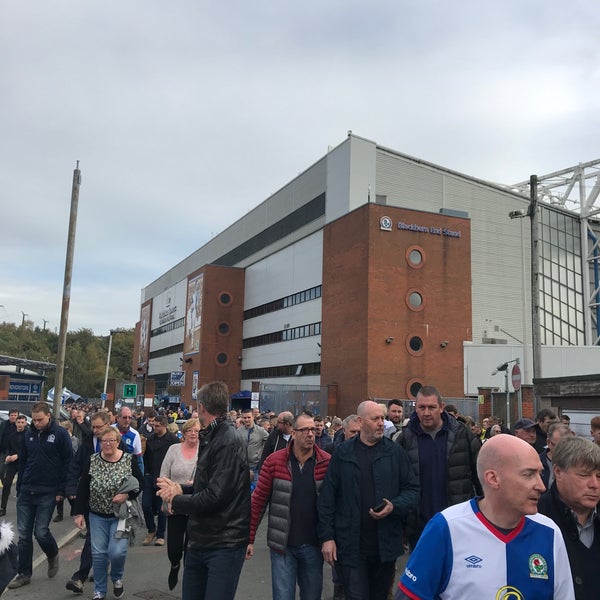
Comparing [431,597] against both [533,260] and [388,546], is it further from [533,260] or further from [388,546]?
[533,260]

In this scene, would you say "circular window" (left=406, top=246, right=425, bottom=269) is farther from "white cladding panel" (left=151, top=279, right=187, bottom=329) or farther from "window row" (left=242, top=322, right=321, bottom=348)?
"white cladding panel" (left=151, top=279, right=187, bottom=329)

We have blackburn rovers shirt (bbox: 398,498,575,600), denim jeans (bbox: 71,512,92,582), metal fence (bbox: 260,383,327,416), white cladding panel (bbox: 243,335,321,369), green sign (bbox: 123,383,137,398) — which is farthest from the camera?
white cladding panel (bbox: 243,335,321,369)

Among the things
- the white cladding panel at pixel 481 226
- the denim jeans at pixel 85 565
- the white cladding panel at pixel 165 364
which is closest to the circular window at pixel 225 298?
the white cladding panel at pixel 165 364

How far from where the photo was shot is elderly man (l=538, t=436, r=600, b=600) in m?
3.11

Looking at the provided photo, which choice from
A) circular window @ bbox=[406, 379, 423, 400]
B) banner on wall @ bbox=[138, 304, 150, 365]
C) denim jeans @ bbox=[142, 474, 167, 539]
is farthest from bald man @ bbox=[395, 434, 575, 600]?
banner on wall @ bbox=[138, 304, 150, 365]

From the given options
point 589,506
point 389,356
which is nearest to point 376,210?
point 389,356

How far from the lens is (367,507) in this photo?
4.75m

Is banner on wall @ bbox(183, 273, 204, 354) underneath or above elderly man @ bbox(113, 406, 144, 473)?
above

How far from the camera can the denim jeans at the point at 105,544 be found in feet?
20.5

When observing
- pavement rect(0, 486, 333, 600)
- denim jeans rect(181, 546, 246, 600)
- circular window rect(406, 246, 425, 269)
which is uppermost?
circular window rect(406, 246, 425, 269)

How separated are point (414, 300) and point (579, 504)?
32862mm

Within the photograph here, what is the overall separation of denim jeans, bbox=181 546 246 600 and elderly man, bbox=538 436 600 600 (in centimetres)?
209

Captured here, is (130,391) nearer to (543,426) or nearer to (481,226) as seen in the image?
(543,426)

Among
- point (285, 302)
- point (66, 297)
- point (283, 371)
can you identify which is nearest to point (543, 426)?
point (66, 297)
